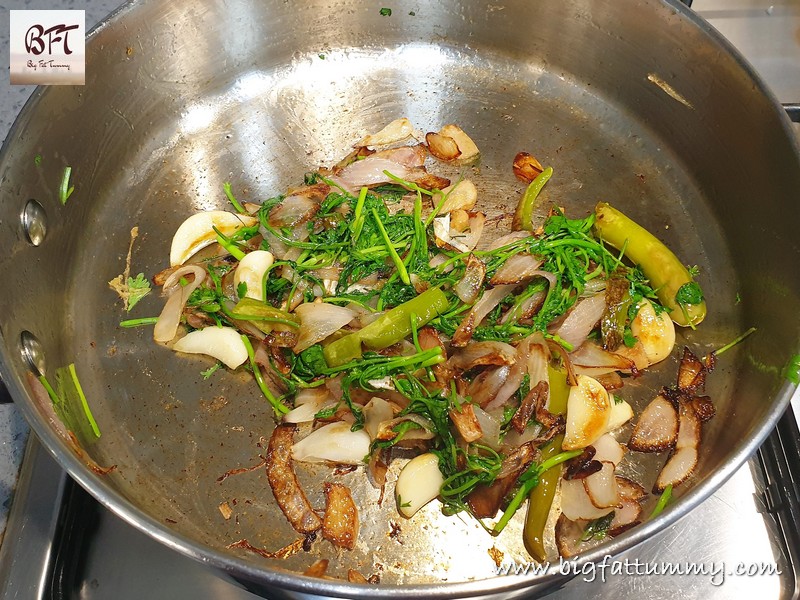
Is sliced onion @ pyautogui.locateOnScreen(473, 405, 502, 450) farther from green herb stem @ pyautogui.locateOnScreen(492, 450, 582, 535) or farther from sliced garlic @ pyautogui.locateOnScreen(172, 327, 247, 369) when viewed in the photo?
sliced garlic @ pyautogui.locateOnScreen(172, 327, 247, 369)

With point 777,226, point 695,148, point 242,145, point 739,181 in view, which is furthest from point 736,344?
point 242,145

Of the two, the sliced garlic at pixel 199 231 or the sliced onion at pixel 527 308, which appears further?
the sliced garlic at pixel 199 231

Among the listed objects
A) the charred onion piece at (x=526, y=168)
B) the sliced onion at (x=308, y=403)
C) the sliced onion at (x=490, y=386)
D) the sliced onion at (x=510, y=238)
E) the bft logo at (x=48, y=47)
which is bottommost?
the sliced onion at (x=308, y=403)

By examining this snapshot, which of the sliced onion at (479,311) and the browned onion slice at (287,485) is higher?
the sliced onion at (479,311)

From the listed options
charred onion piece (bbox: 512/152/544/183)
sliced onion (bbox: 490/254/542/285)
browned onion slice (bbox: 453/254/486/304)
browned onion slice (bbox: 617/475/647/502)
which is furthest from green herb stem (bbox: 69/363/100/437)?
charred onion piece (bbox: 512/152/544/183)

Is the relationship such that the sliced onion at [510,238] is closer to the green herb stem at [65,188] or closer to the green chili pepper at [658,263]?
the green chili pepper at [658,263]

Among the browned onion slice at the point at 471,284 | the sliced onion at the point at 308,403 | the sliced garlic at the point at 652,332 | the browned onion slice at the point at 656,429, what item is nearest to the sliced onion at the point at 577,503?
the browned onion slice at the point at 656,429

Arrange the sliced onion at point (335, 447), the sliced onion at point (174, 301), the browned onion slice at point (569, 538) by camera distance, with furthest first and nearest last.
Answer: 1. the sliced onion at point (174, 301)
2. the sliced onion at point (335, 447)
3. the browned onion slice at point (569, 538)
